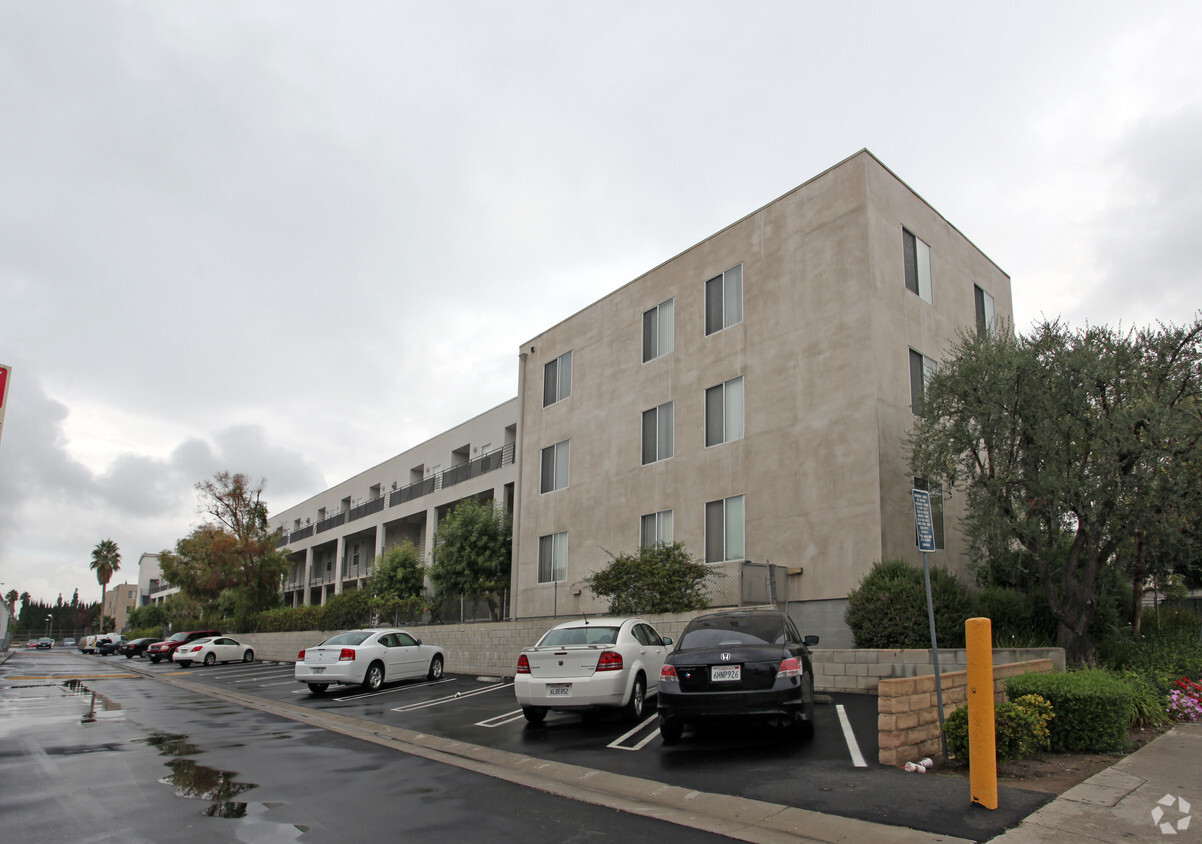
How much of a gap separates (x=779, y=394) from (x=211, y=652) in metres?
30.3

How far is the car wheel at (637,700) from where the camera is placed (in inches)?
482

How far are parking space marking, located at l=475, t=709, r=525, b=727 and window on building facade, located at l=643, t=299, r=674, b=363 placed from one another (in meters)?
11.8

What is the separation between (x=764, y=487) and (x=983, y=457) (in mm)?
5002

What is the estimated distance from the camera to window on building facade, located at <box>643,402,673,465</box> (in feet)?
73.7

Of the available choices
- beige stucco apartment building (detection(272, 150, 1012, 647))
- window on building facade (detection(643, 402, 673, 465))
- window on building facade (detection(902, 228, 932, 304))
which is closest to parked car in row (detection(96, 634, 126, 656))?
beige stucco apartment building (detection(272, 150, 1012, 647))

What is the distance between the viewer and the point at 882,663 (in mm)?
13539

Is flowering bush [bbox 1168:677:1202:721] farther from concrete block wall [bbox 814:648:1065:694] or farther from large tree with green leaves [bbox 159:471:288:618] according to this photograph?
large tree with green leaves [bbox 159:471:288:618]

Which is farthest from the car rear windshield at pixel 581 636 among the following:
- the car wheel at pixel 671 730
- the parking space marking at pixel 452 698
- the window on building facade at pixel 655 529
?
the window on building facade at pixel 655 529

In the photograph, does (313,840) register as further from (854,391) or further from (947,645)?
(854,391)

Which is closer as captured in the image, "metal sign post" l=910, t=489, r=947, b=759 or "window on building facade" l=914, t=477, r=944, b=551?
"metal sign post" l=910, t=489, r=947, b=759

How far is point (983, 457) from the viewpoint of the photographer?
745 inches

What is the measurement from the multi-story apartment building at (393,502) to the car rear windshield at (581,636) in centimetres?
1840

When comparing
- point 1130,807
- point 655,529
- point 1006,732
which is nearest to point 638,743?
point 1006,732

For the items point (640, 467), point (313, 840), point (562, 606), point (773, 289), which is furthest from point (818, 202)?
point (313, 840)
